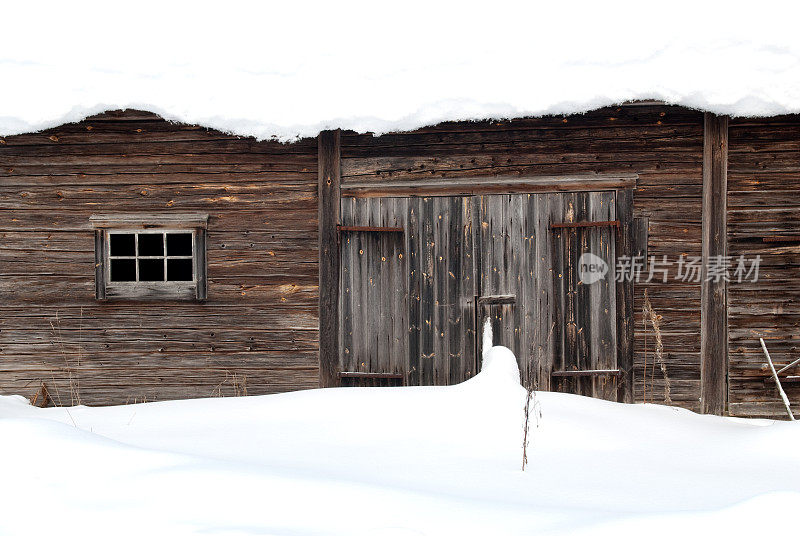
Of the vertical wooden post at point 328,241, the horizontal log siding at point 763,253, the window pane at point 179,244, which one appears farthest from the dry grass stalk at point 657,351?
the window pane at point 179,244

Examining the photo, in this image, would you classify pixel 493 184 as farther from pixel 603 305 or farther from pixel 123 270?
pixel 123 270

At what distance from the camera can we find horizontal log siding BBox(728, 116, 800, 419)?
5820mm

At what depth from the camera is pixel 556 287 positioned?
19.1ft

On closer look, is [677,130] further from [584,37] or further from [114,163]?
[114,163]

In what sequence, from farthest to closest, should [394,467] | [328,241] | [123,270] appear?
[123,270], [328,241], [394,467]

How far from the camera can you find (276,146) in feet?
19.9

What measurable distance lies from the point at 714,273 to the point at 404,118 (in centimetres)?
339

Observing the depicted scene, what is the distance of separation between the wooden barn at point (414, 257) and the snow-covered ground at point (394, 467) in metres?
1.24

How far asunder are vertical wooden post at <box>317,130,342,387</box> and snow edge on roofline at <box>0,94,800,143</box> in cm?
27

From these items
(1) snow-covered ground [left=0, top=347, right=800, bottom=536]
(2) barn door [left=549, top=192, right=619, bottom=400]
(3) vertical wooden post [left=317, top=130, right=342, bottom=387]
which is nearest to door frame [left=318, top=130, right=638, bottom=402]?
(3) vertical wooden post [left=317, top=130, right=342, bottom=387]

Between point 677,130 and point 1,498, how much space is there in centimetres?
600

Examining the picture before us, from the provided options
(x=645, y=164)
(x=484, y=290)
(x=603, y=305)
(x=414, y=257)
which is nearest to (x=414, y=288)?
(x=414, y=257)

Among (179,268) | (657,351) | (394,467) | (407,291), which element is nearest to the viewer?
(394,467)

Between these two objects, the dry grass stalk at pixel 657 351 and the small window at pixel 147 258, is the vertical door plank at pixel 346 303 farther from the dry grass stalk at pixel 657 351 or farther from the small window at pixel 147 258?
the dry grass stalk at pixel 657 351
